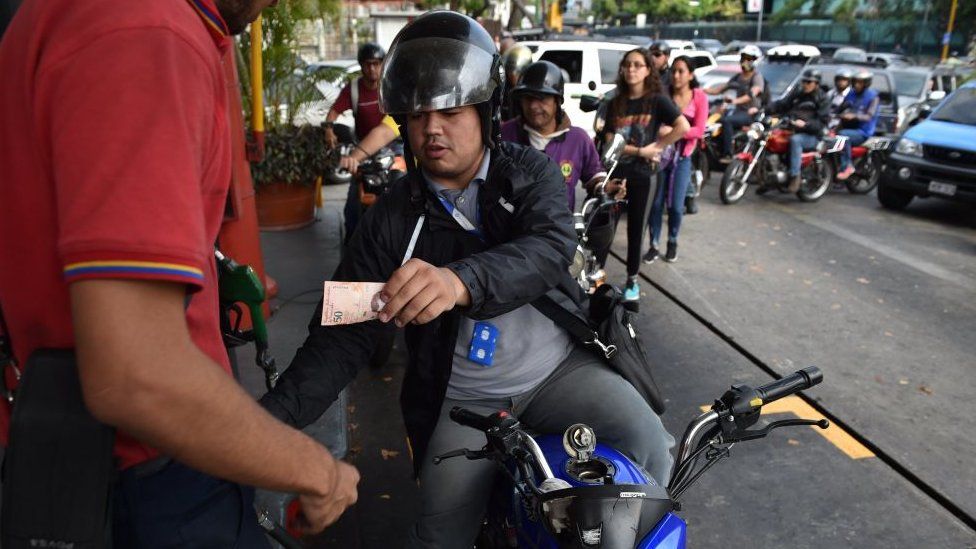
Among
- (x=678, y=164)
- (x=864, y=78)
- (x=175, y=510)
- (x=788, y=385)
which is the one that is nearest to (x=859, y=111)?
(x=864, y=78)

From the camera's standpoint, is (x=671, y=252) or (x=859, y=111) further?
(x=859, y=111)

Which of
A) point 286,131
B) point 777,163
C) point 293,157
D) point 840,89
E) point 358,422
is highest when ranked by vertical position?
point 840,89

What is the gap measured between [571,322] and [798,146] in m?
9.14

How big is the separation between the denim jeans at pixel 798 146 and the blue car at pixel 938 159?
102 centimetres

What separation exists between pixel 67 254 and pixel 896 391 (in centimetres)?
492

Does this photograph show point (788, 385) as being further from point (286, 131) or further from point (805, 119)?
point (805, 119)

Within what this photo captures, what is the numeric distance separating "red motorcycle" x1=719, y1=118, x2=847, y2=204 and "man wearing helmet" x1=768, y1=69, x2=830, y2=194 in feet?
0.31

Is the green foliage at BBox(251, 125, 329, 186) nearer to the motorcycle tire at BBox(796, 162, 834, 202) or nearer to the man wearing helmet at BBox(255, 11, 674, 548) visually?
the man wearing helmet at BBox(255, 11, 674, 548)

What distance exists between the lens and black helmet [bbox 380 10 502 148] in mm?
1997

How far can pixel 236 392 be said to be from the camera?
99 cm

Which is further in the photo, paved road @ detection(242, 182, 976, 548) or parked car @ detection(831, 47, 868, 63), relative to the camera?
parked car @ detection(831, 47, 868, 63)

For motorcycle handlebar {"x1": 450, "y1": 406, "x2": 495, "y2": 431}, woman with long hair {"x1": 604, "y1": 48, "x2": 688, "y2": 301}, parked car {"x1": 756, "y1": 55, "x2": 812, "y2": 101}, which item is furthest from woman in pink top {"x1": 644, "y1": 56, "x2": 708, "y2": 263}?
parked car {"x1": 756, "y1": 55, "x2": 812, "y2": 101}

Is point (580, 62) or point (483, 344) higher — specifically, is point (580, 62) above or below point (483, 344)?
above

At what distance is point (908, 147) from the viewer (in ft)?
31.9
